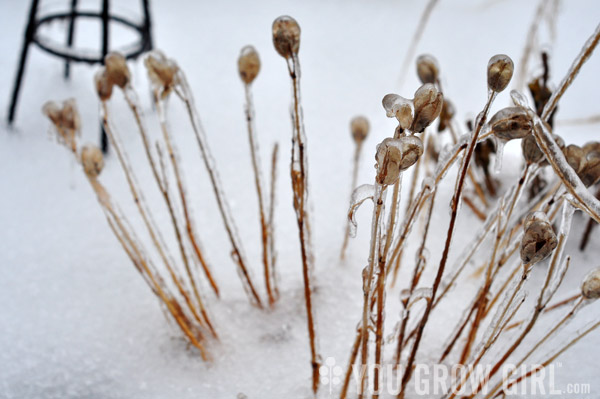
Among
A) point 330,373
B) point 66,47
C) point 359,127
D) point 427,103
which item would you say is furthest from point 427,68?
point 66,47

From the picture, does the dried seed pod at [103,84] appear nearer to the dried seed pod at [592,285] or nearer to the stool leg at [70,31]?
the dried seed pod at [592,285]

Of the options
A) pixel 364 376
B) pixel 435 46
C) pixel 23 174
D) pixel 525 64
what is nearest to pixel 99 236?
pixel 23 174

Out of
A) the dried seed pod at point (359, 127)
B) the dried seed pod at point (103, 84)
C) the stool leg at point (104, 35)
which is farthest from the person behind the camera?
the stool leg at point (104, 35)

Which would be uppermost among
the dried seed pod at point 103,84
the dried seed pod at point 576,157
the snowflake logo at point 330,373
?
the dried seed pod at point 103,84

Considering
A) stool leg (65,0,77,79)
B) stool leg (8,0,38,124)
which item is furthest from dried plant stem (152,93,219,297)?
stool leg (65,0,77,79)

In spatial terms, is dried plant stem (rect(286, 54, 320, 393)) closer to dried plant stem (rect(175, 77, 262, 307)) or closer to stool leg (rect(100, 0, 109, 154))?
dried plant stem (rect(175, 77, 262, 307))

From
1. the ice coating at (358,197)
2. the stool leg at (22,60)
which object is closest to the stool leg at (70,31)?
the stool leg at (22,60)

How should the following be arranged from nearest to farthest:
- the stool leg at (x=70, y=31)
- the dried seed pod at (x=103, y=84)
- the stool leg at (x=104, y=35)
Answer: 1. the dried seed pod at (x=103, y=84)
2. the stool leg at (x=104, y=35)
3. the stool leg at (x=70, y=31)
